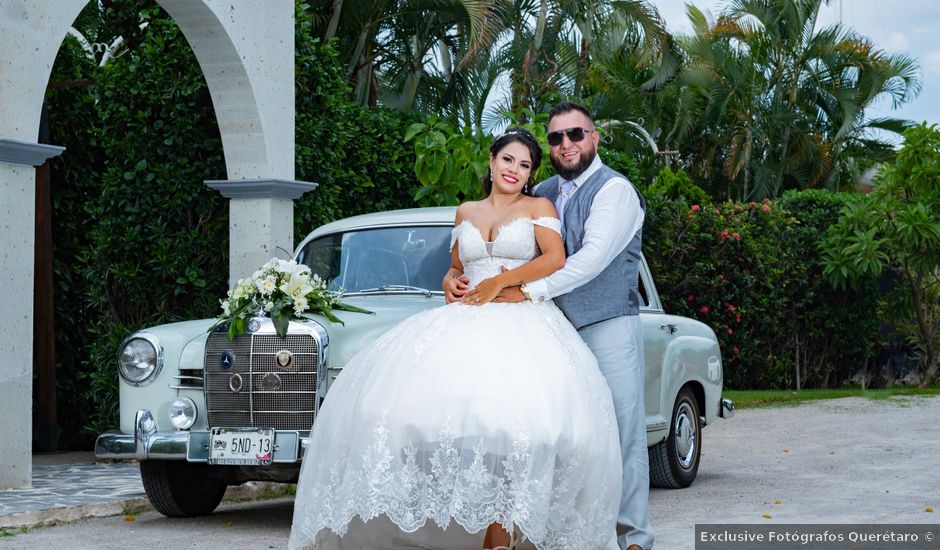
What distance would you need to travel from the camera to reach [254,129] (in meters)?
10.2

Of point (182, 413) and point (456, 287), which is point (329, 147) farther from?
point (456, 287)

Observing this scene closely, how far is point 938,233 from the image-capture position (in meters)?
17.7

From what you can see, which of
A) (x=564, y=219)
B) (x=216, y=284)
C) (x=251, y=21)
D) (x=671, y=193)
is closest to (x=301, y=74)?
(x=251, y=21)

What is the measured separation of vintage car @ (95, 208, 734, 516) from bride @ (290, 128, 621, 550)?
153cm

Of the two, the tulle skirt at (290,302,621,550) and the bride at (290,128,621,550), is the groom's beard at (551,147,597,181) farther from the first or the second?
the tulle skirt at (290,302,621,550)

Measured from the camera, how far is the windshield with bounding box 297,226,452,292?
7531 millimetres

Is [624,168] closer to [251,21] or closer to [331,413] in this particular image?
[251,21]

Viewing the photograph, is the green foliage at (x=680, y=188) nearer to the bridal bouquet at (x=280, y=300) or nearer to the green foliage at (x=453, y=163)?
the green foliage at (x=453, y=163)

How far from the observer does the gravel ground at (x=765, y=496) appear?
22.5 ft

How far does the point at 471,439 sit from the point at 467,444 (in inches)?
0.9

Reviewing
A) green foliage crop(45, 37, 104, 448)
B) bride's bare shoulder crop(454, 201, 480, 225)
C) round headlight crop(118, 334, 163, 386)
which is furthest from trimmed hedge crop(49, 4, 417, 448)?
bride's bare shoulder crop(454, 201, 480, 225)

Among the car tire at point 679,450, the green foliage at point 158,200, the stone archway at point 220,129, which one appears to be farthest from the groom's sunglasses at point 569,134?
the green foliage at point 158,200

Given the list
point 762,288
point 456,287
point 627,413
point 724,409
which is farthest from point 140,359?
point 762,288

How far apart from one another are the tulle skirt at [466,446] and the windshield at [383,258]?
2.39 metres
